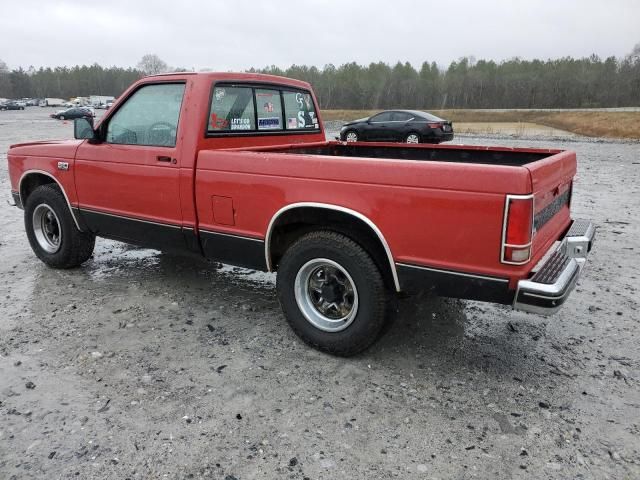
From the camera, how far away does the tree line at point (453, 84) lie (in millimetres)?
71750

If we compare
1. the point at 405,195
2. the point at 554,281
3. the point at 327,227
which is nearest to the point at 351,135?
the point at 327,227

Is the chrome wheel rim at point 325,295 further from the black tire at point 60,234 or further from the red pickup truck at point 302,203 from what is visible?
the black tire at point 60,234

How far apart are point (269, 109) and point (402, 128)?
15.8 metres

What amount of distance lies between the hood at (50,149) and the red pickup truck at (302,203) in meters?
0.03

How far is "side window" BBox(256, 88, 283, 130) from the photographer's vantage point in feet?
15.3

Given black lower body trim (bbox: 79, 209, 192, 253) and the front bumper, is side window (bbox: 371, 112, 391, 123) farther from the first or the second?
the front bumper

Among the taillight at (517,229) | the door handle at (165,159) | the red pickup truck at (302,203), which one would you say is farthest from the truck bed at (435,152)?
the taillight at (517,229)

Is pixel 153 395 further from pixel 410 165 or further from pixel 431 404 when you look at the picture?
pixel 410 165

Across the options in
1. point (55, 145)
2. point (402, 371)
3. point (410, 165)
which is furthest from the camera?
point (55, 145)

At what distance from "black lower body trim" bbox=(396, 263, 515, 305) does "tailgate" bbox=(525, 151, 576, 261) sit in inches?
13.4

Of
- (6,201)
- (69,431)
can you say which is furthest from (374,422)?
(6,201)

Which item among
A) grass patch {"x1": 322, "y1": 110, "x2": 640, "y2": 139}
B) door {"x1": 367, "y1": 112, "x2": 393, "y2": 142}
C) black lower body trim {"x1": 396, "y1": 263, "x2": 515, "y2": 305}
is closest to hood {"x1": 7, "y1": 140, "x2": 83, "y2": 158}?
black lower body trim {"x1": 396, "y1": 263, "x2": 515, "y2": 305}

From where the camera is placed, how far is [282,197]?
138 inches

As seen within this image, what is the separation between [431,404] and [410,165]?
1.43 meters
